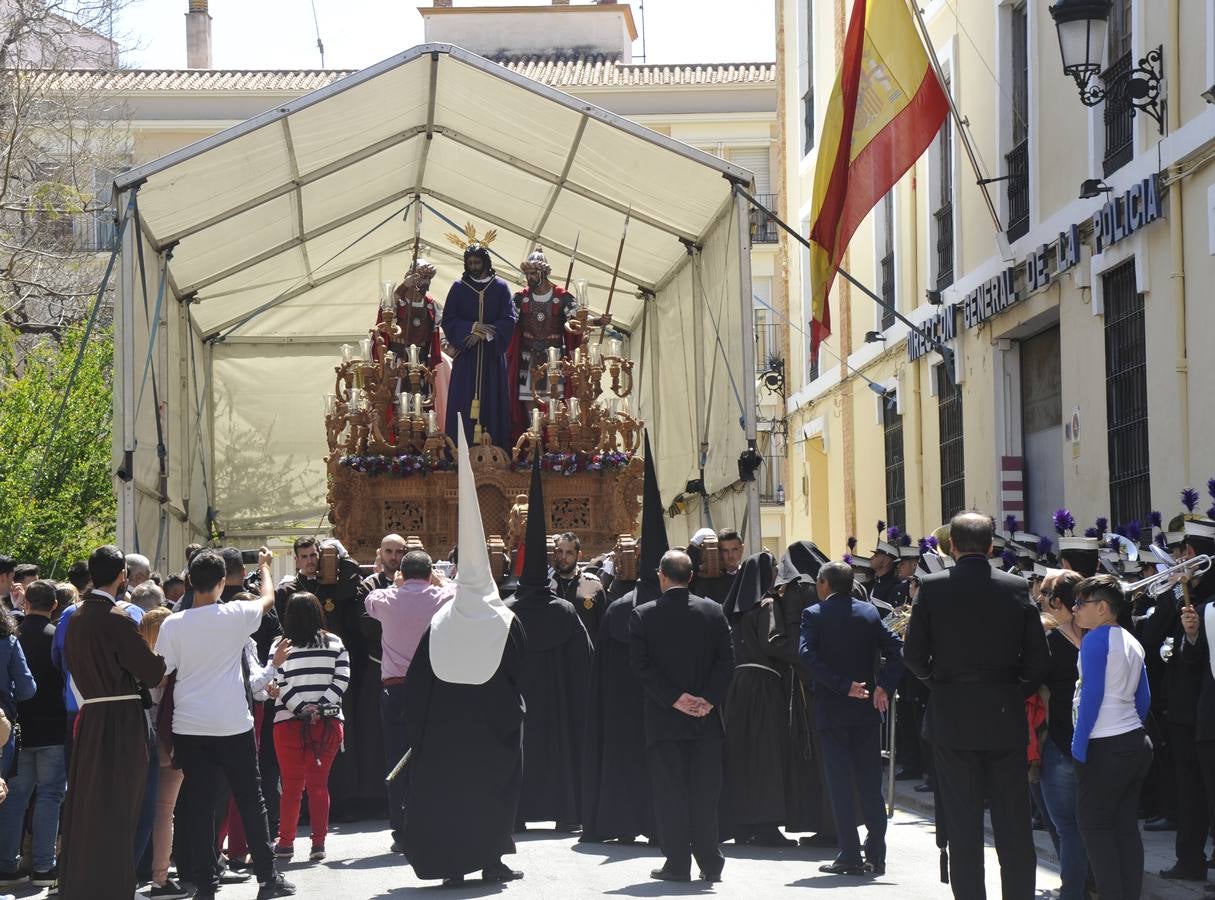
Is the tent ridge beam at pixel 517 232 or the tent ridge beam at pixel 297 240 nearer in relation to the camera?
the tent ridge beam at pixel 297 240

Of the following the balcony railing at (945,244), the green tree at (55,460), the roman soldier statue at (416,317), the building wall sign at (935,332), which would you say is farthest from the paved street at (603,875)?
the green tree at (55,460)

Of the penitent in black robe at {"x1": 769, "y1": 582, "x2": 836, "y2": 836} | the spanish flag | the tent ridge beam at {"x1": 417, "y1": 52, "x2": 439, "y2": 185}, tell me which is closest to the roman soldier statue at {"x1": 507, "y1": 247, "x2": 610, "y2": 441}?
the tent ridge beam at {"x1": 417, "y1": 52, "x2": 439, "y2": 185}

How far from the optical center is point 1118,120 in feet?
48.6

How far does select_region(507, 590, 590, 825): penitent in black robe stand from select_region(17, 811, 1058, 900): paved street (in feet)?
1.37

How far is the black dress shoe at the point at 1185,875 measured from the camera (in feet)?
29.5

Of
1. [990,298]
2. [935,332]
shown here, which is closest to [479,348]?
[990,298]

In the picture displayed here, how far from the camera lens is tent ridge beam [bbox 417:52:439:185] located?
1671 cm

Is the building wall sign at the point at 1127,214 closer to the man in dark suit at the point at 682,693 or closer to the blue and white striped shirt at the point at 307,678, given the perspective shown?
the man in dark suit at the point at 682,693

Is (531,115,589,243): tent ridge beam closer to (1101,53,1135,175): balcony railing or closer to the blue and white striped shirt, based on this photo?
(1101,53,1135,175): balcony railing

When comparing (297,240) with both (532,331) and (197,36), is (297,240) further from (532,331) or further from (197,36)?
(197,36)

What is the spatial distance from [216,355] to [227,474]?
4.94 ft

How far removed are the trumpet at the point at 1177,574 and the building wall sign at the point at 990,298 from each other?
26.2 feet

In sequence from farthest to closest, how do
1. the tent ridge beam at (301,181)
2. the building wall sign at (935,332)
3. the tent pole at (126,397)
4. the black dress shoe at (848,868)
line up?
the building wall sign at (935,332), the tent ridge beam at (301,181), the tent pole at (126,397), the black dress shoe at (848,868)

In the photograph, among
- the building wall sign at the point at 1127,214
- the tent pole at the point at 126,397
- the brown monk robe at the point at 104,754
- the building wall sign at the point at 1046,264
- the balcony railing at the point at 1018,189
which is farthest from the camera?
the balcony railing at the point at 1018,189
